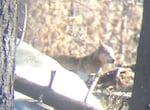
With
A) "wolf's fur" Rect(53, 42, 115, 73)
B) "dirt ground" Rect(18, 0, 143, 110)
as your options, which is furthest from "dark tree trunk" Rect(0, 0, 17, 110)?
"wolf's fur" Rect(53, 42, 115, 73)

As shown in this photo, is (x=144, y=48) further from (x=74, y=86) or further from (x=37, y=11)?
(x=37, y=11)

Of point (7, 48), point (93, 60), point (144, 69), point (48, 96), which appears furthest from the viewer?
point (93, 60)

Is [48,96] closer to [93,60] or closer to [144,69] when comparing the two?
[144,69]

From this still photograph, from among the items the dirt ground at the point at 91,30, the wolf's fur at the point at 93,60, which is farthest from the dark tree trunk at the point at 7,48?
the wolf's fur at the point at 93,60

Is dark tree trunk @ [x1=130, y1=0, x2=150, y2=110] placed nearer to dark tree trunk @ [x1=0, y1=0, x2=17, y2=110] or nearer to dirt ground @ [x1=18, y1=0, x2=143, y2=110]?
dark tree trunk @ [x1=0, y1=0, x2=17, y2=110]

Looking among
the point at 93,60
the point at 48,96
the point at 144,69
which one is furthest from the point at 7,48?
the point at 93,60
